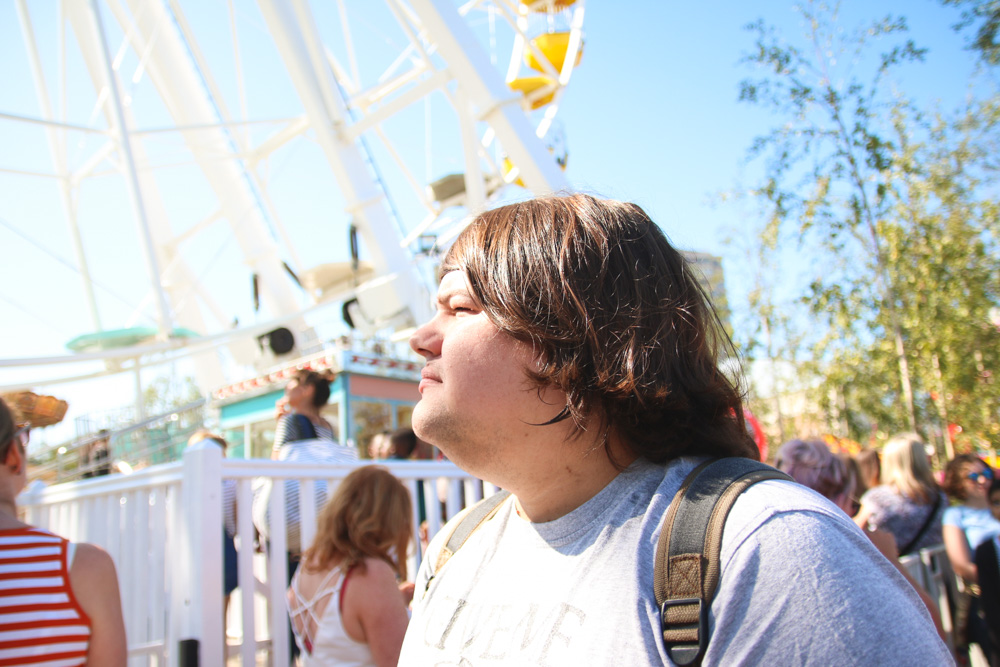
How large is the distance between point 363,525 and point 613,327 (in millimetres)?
1568

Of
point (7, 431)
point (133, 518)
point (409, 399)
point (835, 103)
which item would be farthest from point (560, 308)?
point (409, 399)

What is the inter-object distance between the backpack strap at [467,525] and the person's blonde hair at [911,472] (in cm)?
315

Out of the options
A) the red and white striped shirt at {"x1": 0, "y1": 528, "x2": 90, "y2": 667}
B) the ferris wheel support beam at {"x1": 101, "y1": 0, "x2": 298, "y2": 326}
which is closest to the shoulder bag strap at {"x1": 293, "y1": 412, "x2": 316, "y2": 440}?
the red and white striped shirt at {"x1": 0, "y1": 528, "x2": 90, "y2": 667}

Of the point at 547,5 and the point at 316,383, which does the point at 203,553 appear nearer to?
the point at 316,383

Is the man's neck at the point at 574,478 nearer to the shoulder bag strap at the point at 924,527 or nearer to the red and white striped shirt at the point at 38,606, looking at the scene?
the red and white striped shirt at the point at 38,606

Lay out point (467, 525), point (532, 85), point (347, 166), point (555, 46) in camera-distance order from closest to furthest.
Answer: point (467, 525)
point (347, 166)
point (532, 85)
point (555, 46)

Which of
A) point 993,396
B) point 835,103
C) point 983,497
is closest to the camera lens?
point 983,497

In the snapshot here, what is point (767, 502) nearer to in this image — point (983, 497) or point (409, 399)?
point (983, 497)

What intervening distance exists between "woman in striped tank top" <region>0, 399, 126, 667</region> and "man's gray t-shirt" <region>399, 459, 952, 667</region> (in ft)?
3.50

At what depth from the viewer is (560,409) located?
1.21m

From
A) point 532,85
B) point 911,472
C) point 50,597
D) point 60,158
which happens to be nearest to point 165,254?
point 60,158

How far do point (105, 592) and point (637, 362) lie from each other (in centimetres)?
160

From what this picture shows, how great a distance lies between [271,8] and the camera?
803 cm

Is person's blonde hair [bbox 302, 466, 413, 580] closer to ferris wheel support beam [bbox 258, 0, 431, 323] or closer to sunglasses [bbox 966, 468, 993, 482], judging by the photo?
sunglasses [bbox 966, 468, 993, 482]
